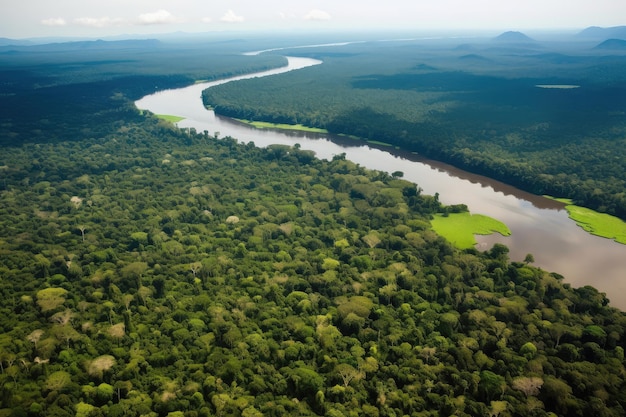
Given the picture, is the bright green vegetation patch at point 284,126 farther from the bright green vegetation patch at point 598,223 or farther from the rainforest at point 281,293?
the bright green vegetation patch at point 598,223

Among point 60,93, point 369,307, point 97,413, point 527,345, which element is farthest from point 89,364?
point 60,93

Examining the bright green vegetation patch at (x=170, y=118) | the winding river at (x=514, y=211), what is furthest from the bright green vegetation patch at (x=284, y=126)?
the bright green vegetation patch at (x=170, y=118)

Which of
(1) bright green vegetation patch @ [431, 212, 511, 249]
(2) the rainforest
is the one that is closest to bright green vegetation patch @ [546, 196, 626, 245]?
(2) the rainforest

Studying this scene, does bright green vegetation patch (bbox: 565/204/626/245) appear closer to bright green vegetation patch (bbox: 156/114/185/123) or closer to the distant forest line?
the distant forest line

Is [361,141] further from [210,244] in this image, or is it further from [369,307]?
[369,307]

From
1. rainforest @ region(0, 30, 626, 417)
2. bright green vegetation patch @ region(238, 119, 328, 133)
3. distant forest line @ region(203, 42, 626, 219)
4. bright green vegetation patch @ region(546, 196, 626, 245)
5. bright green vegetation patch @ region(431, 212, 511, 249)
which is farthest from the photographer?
bright green vegetation patch @ region(238, 119, 328, 133)

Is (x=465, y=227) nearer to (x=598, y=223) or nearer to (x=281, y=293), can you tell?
(x=598, y=223)
